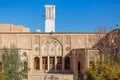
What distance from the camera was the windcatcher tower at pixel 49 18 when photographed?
58028 mm

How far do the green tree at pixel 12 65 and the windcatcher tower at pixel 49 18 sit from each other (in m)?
24.2

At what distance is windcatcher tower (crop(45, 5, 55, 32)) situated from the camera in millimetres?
58028

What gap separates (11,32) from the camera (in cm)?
5256

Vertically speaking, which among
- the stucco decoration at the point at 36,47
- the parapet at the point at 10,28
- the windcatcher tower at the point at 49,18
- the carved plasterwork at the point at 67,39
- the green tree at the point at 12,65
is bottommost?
the green tree at the point at 12,65

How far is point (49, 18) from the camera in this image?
5897 centimetres

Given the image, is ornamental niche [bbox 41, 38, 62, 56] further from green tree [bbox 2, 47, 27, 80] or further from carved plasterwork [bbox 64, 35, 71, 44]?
green tree [bbox 2, 47, 27, 80]

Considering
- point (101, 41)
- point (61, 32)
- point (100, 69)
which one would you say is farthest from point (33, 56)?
point (100, 69)

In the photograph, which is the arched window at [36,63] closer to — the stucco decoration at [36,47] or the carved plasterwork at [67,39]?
the stucco decoration at [36,47]

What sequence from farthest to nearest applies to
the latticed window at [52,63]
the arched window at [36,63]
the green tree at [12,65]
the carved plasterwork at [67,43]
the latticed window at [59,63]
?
the carved plasterwork at [67,43]
the latticed window at [59,63]
the arched window at [36,63]
the latticed window at [52,63]
the green tree at [12,65]

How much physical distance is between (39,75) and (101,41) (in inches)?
420

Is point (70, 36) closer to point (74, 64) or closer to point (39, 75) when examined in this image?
point (74, 64)

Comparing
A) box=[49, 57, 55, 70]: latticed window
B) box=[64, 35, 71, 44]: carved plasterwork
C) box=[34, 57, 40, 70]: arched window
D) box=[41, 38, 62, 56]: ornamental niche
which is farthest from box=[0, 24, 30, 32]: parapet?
box=[64, 35, 71, 44]: carved plasterwork

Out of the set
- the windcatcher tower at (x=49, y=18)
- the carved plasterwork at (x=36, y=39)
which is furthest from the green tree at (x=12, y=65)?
the windcatcher tower at (x=49, y=18)

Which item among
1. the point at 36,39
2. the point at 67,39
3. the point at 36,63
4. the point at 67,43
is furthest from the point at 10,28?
the point at 67,43
